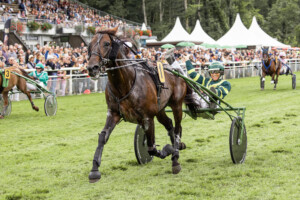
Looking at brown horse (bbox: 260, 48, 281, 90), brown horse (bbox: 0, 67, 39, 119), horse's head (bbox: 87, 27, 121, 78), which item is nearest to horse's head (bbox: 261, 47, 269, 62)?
brown horse (bbox: 260, 48, 281, 90)

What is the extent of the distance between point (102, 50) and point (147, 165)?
2034 mm

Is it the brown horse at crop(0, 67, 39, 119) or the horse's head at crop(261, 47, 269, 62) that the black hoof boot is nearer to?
the brown horse at crop(0, 67, 39, 119)

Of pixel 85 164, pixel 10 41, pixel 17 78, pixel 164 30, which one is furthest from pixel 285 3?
pixel 85 164

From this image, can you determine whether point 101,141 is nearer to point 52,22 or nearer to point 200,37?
point 52,22

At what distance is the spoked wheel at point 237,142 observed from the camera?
18.8ft

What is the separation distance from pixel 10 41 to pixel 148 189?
21908 mm

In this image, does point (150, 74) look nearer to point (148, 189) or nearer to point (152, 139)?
point (152, 139)

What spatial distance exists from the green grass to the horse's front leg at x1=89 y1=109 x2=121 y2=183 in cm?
21

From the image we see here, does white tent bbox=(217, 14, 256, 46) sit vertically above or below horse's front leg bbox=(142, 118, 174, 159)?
above

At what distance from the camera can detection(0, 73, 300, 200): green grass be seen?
4.64m

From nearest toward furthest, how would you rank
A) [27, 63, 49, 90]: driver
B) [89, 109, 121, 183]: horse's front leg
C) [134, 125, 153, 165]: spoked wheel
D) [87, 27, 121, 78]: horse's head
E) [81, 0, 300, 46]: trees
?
[87, 27, 121, 78]: horse's head, [89, 109, 121, 183]: horse's front leg, [134, 125, 153, 165]: spoked wheel, [27, 63, 49, 90]: driver, [81, 0, 300, 46]: trees

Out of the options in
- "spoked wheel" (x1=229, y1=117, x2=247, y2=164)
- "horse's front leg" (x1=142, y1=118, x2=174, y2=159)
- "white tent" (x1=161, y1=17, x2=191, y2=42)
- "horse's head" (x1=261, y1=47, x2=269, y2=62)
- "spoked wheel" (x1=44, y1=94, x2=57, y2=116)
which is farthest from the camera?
"white tent" (x1=161, y1=17, x2=191, y2=42)

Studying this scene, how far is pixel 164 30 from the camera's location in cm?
5609

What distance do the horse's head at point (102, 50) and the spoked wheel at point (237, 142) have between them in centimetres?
199
